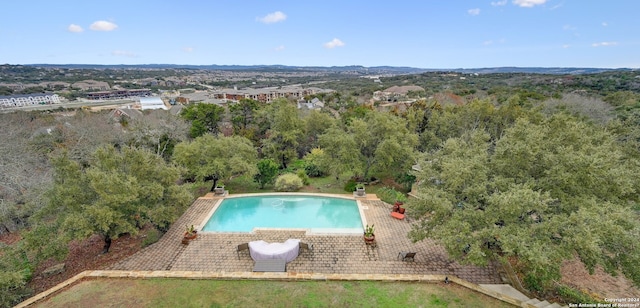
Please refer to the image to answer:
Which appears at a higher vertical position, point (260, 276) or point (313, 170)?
point (313, 170)

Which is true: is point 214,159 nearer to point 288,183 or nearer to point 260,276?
point 288,183

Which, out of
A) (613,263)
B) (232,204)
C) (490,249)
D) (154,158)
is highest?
(154,158)

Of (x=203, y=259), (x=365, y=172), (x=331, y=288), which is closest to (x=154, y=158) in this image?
(x=203, y=259)

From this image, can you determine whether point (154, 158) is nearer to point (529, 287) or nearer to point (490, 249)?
point (490, 249)

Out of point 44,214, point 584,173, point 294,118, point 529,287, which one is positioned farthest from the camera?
point 294,118

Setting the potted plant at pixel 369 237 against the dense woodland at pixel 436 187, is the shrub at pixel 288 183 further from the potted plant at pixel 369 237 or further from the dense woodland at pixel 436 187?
the potted plant at pixel 369 237

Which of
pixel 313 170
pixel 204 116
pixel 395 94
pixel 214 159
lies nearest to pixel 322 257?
pixel 214 159
